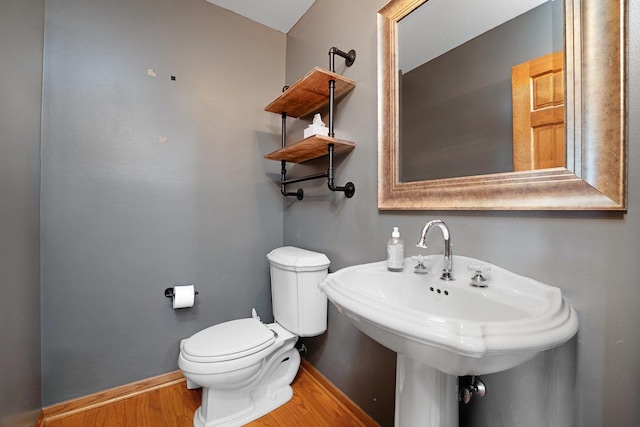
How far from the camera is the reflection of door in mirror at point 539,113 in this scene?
696 millimetres

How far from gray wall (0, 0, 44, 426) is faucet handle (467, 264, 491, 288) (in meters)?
1.57

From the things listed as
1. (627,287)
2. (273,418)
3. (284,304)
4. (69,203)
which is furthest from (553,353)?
(69,203)

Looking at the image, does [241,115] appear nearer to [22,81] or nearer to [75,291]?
[22,81]

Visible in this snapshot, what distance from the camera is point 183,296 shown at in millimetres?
1521

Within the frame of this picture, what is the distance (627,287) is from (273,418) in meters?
1.45

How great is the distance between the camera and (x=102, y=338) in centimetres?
141

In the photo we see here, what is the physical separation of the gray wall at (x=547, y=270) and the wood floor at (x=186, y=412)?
140 mm

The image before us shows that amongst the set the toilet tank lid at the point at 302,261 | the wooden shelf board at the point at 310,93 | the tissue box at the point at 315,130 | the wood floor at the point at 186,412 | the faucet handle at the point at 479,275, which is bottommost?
the wood floor at the point at 186,412

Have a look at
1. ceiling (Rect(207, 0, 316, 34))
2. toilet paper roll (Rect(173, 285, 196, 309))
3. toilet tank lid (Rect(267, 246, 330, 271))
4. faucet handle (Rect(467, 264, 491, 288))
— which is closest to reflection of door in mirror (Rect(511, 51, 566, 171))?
faucet handle (Rect(467, 264, 491, 288))

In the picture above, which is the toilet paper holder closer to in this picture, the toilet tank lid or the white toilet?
the white toilet

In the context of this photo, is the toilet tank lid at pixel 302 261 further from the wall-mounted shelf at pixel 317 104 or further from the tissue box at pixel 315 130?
the tissue box at pixel 315 130

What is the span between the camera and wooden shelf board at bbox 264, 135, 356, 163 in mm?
1258

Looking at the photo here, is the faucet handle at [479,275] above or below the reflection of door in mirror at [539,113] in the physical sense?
below

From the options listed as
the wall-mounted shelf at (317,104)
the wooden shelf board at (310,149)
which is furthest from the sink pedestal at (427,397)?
the wooden shelf board at (310,149)
